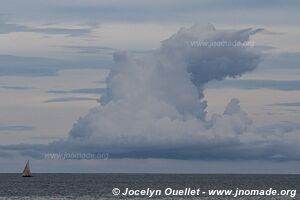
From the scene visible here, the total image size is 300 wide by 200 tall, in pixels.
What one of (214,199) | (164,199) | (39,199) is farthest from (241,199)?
(39,199)

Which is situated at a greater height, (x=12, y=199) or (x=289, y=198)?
(x=289, y=198)

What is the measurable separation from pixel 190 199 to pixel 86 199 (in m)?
22.4

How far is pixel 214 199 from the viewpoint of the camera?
16600 cm

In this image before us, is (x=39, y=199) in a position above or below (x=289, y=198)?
below

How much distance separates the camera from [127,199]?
161750 millimetres

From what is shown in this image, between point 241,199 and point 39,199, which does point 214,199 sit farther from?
point 39,199

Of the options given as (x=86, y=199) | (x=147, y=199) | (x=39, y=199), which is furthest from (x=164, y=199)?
(x=39, y=199)

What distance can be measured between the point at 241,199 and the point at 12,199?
162 feet

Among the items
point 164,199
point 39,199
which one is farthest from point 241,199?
point 39,199

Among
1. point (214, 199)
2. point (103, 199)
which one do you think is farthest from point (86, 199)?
point (214, 199)

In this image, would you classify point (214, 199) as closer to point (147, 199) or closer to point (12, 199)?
point (147, 199)

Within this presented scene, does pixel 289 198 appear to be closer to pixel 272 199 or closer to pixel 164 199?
pixel 272 199

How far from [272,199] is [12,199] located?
2213 inches

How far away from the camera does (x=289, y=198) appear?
169 metres
